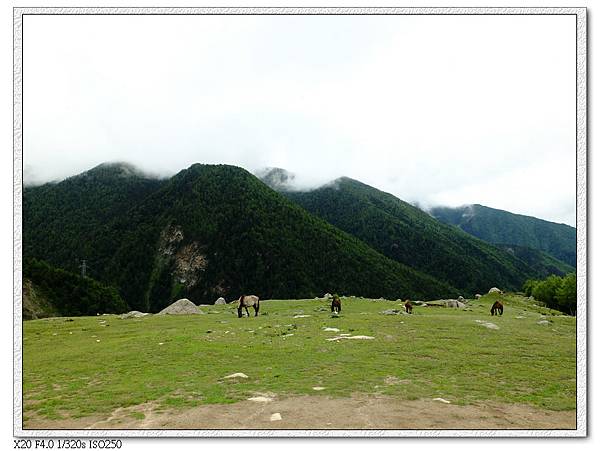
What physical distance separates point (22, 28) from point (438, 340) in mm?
20337

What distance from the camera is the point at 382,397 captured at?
10422 mm

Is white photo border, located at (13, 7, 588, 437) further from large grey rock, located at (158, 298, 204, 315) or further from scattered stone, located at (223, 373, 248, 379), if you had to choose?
large grey rock, located at (158, 298, 204, 315)

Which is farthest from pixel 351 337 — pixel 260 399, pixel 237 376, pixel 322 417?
pixel 322 417

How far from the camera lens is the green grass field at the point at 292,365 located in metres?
10.8

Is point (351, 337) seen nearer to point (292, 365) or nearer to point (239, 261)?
point (292, 365)

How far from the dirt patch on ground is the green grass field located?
443 mm

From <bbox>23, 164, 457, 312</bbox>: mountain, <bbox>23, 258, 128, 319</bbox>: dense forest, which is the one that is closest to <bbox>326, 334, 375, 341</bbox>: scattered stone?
<bbox>23, 258, 128, 319</bbox>: dense forest

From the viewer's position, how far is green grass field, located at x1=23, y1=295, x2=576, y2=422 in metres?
10.8

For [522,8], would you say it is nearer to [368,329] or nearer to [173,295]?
[368,329]

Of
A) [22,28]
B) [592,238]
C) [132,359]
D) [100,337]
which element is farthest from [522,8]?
[100,337]

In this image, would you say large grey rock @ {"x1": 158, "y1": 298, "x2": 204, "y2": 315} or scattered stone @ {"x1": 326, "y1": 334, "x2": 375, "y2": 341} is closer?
scattered stone @ {"x1": 326, "y1": 334, "x2": 375, "y2": 341}

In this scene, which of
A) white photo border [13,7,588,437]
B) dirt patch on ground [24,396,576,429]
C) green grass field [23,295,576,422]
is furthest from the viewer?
white photo border [13,7,588,437]

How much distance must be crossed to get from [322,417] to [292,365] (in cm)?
435

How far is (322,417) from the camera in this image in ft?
30.7
